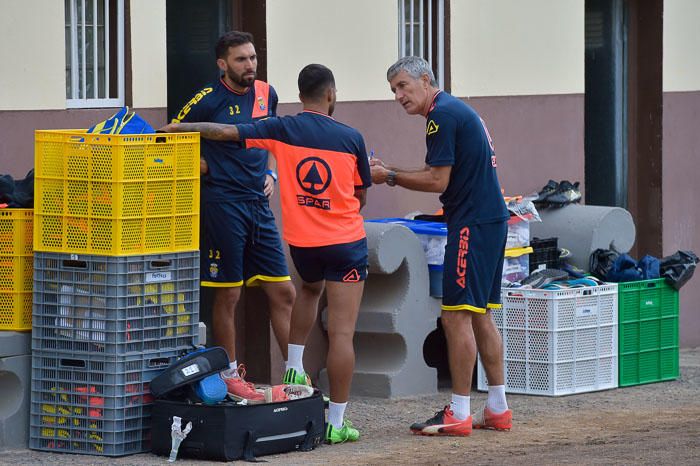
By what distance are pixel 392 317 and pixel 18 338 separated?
287cm

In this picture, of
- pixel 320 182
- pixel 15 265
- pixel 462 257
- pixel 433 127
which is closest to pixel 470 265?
pixel 462 257

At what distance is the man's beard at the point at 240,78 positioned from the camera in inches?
362

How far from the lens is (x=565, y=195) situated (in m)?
12.1

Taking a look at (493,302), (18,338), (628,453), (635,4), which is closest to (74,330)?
(18,338)

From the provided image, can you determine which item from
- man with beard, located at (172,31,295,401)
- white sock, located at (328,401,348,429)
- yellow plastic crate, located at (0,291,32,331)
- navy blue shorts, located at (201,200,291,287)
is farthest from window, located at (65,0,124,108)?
white sock, located at (328,401,348,429)

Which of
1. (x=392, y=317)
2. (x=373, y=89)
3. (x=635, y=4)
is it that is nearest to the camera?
(x=392, y=317)

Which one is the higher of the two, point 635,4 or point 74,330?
point 635,4

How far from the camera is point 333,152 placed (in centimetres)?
848

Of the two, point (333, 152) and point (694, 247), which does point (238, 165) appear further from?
point (694, 247)

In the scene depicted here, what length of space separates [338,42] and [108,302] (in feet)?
11.7

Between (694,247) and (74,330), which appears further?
(694,247)

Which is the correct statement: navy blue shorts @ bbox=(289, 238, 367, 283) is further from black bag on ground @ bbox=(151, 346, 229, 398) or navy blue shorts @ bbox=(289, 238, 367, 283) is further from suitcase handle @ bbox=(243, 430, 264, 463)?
suitcase handle @ bbox=(243, 430, 264, 463)

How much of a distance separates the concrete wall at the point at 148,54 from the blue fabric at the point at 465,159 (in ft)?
6.49

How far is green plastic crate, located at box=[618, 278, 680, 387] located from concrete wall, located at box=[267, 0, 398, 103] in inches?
90.7
